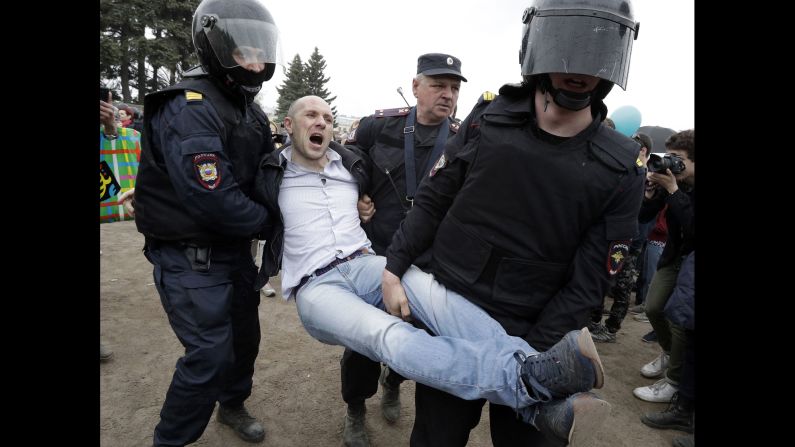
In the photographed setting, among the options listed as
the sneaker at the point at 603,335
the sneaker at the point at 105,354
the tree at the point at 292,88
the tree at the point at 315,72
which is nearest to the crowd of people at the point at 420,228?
the sneaker at the point at 105,354

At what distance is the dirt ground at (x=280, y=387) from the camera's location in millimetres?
2885

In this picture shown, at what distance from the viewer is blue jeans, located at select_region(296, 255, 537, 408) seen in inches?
61.5

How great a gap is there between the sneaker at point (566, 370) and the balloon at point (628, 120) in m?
6.34

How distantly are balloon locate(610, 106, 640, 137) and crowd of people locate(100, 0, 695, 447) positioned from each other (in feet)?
13.2

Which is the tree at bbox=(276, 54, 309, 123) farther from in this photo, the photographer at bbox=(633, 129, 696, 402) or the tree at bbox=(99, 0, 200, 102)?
the photographer at bbox=(633, 129, 696, 402)

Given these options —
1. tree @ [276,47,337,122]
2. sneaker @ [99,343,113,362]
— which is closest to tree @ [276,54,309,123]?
tree @ [276,47,337,122]

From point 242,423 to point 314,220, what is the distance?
151 cm

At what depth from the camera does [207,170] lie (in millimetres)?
2049

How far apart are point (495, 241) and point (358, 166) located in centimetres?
145

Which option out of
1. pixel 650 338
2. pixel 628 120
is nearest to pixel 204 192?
pixel 650 338

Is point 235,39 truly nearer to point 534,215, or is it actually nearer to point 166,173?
point 166,173
